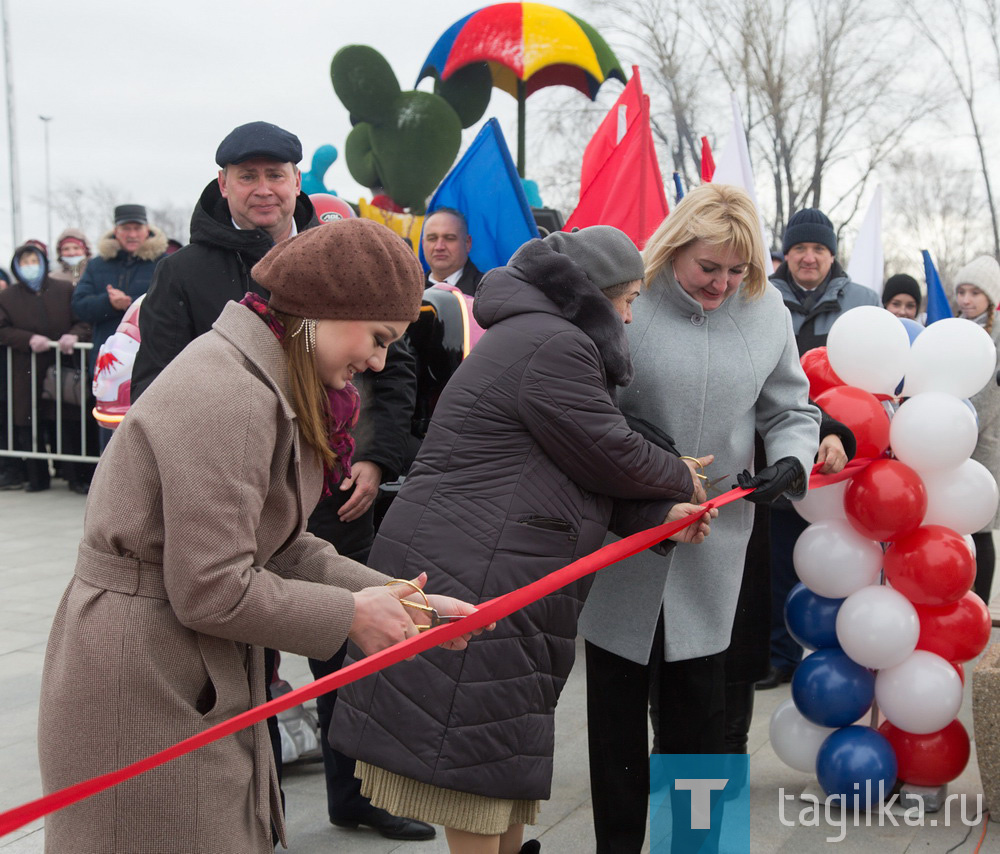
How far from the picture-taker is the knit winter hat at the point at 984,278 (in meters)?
6.14

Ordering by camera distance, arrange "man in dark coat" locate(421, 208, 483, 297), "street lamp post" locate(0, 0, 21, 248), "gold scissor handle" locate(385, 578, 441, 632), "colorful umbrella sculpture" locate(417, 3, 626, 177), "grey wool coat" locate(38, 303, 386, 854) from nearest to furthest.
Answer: "grey wool coat" locate(38, 303, 386, 854), "gold scissor handle" locate(385, 578, 441, 632), "man in dark coat" locate(421, 208, 483, 297), "colorful umbrella sculpture" locate(417, 3, 626, 177), "street lamp post" locate(0, 0, 21, 248)

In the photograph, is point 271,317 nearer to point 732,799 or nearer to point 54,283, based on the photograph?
point 732,799

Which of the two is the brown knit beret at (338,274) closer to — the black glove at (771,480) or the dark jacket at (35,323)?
the black glove at (771,480)

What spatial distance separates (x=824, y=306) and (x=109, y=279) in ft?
20.3

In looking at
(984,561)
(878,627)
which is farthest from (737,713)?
(984,561)

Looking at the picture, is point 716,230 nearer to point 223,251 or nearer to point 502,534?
point 502,534

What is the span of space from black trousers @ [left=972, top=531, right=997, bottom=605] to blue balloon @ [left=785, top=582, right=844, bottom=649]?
204 cm

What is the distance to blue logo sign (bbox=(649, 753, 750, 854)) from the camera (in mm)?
3318

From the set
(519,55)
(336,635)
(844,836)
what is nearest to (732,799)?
Answer: (844,836)

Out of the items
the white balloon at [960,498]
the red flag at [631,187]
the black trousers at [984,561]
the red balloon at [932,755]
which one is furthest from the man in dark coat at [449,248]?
the black trousers at [984,561]

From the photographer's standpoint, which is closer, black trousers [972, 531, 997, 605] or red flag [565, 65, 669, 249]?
black trousers [972, 531, 997, 605]

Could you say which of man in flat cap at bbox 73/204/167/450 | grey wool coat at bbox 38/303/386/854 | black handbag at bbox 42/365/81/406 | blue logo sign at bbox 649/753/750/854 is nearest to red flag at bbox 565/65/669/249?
blue logo sign at bbox 649/753/750/854

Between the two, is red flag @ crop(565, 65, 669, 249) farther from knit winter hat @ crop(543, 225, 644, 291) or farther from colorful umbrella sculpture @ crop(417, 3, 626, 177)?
colorful umbrella sculpture @ crop(417, 3, 626, 177)

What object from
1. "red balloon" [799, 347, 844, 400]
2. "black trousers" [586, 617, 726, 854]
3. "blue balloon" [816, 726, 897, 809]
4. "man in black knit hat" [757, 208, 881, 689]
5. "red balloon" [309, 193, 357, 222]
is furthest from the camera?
"man in black knit hat" [757, 208, 881, 689]
